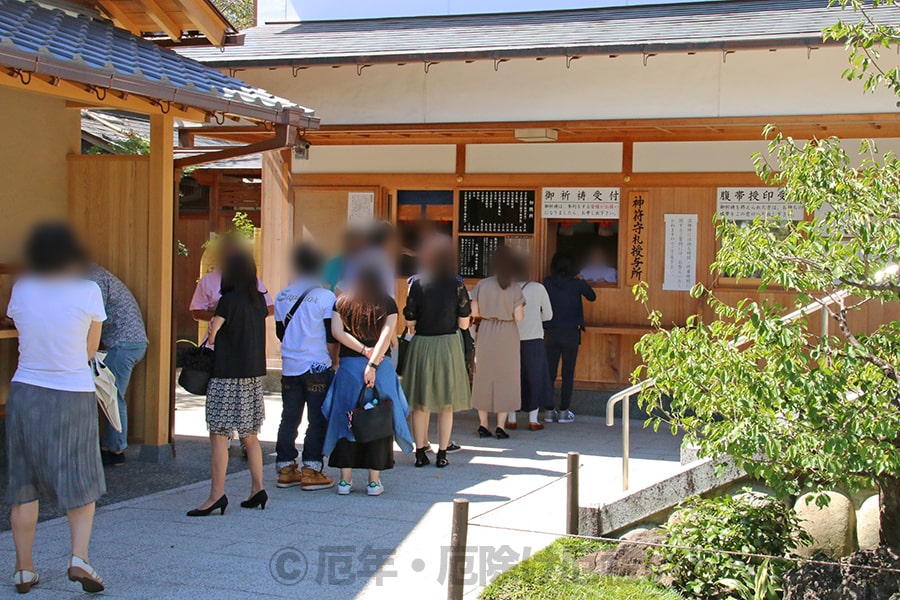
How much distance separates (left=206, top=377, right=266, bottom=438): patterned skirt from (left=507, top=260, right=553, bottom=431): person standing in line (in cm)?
438

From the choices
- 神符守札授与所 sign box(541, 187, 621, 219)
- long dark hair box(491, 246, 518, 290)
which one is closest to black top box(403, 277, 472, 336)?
long dark hair box(491, 246, 518, 290)

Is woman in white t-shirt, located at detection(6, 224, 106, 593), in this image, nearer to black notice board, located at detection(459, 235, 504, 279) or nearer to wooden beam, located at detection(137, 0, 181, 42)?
wooden beam, located at detection(137, 0, 181, 42)

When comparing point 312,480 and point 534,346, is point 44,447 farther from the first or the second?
point 534,346

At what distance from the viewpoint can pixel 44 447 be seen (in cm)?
542

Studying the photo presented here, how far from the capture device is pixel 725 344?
555cm

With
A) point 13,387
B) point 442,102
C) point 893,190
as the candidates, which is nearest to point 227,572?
point 13,387

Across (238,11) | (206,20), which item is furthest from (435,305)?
(238,11)

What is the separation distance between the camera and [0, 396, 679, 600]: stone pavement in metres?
5.77

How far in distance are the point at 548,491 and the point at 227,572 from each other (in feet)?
10.2

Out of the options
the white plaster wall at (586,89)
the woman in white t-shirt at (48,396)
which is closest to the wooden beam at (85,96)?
the woman in white t-shirt at (48,396)

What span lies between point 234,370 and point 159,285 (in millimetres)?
2046

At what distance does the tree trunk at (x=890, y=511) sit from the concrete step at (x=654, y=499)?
1.09 metres

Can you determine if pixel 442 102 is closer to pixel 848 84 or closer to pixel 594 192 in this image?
pixel 594 192

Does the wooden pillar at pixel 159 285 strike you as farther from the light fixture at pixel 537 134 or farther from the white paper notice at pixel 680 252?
the white paper notice at pixel 680 252
